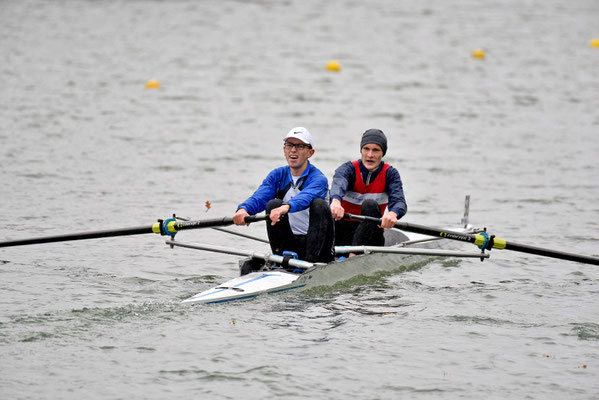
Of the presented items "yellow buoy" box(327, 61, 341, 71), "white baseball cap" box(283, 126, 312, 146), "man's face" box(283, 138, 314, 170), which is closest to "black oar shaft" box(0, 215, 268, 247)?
"man's face" box(283, 138, 314, 170)

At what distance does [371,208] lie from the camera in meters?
10.8

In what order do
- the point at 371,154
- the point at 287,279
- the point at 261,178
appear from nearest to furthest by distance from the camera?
1. the point at 287,279
2. the point at 371,154
3. the point at 261,178

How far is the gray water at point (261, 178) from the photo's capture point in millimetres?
8109

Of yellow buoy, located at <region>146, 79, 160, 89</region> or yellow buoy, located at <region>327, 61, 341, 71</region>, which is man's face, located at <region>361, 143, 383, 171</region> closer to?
yellow buoy, located at <region>146, 79, 160, 89</region>

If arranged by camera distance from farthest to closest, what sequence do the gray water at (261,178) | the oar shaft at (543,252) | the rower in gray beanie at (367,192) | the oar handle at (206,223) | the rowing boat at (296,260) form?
the rower in gray beanie at (367,192) → the oar shaft at (543,252) → the oar handle at (206,223) → the rowing boat at (296,260) → the gray water at (261,178)

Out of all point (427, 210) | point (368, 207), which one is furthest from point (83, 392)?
point (427, 210)

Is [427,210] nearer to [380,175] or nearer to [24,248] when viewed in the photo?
[380,175]

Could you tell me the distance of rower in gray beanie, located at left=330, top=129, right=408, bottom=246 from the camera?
10.9m

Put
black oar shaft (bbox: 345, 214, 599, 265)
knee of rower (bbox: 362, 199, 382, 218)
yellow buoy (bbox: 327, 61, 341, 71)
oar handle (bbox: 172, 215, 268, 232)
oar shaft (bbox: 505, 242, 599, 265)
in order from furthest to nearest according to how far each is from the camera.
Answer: yellow buoy (bbox: 327, 61, 341, 71) → knee of rower (bbox: 362, 199, 382, 218) → oar shaft (bbox: 505, 242, 599, 265) → black oar shaft (bbox: 345, 214, 599, 265) → oar handle (bbox: 172, 215, 268, 232)

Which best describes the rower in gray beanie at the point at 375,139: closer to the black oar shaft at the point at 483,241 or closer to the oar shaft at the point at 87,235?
the black oar shaft at the point at 483,241

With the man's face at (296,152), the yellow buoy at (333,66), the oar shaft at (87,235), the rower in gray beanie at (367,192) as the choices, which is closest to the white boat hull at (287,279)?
the rower in gray beanie at (367,192)

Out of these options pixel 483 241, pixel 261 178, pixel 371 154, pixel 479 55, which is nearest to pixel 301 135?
pixel 371 154

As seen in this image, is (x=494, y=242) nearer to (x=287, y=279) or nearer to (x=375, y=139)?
(x=375, y=139)

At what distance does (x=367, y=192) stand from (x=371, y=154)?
52 centimetres
